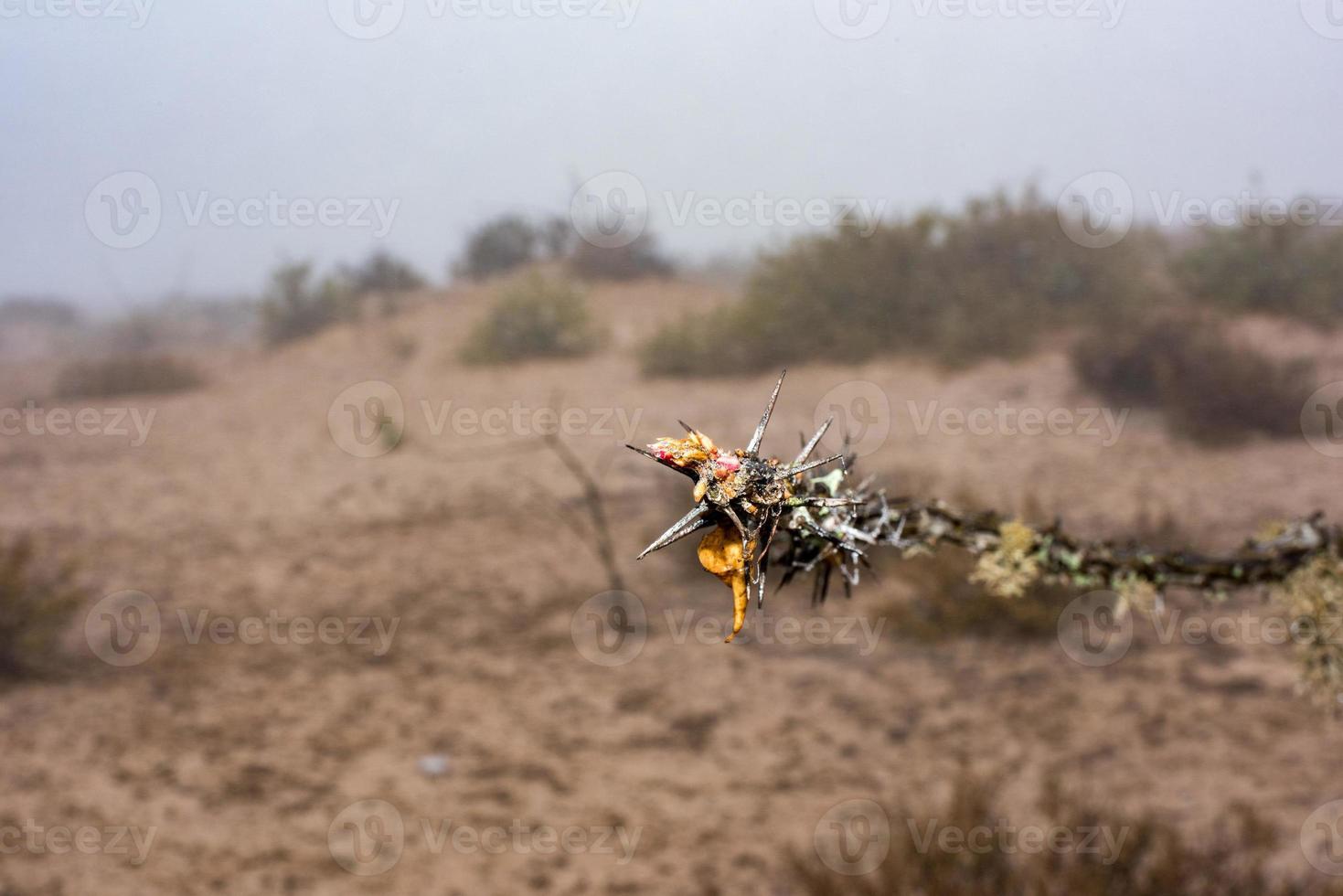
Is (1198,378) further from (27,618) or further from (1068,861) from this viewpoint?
(27,618)

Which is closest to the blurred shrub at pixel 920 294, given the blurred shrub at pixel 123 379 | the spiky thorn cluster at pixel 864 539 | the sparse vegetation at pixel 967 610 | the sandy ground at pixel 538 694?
the sandy ground at pixel 538 694

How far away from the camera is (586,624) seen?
7438 millimetres

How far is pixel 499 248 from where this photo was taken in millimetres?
20125

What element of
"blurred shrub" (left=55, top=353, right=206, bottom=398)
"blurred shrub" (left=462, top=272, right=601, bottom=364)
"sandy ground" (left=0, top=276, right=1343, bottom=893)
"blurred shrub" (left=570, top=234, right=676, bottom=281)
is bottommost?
"sandy ground" (left=0, top=276, right=1343, bottom=893)

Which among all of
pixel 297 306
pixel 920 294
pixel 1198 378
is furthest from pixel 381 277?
pixel 1198 378

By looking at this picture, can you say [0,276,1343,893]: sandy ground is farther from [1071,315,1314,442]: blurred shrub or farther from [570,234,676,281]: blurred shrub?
[570,234,676,281]: blurred shrub

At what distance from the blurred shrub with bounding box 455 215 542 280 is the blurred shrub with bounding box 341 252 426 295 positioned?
122 centimetres

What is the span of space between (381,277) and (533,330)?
635 centimetres

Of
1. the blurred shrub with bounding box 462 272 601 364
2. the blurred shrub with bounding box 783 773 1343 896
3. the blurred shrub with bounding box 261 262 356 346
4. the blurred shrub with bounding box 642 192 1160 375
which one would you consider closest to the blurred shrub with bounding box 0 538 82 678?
the blurred shrub with bounding box 783 773 1343 896

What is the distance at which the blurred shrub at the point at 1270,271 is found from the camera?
1309 centimetres

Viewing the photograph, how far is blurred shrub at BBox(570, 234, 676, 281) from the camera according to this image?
18.6 metres

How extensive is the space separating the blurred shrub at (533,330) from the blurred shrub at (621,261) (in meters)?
2.87

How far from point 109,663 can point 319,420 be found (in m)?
6.86

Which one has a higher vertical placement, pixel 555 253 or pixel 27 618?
pixel 555 253
